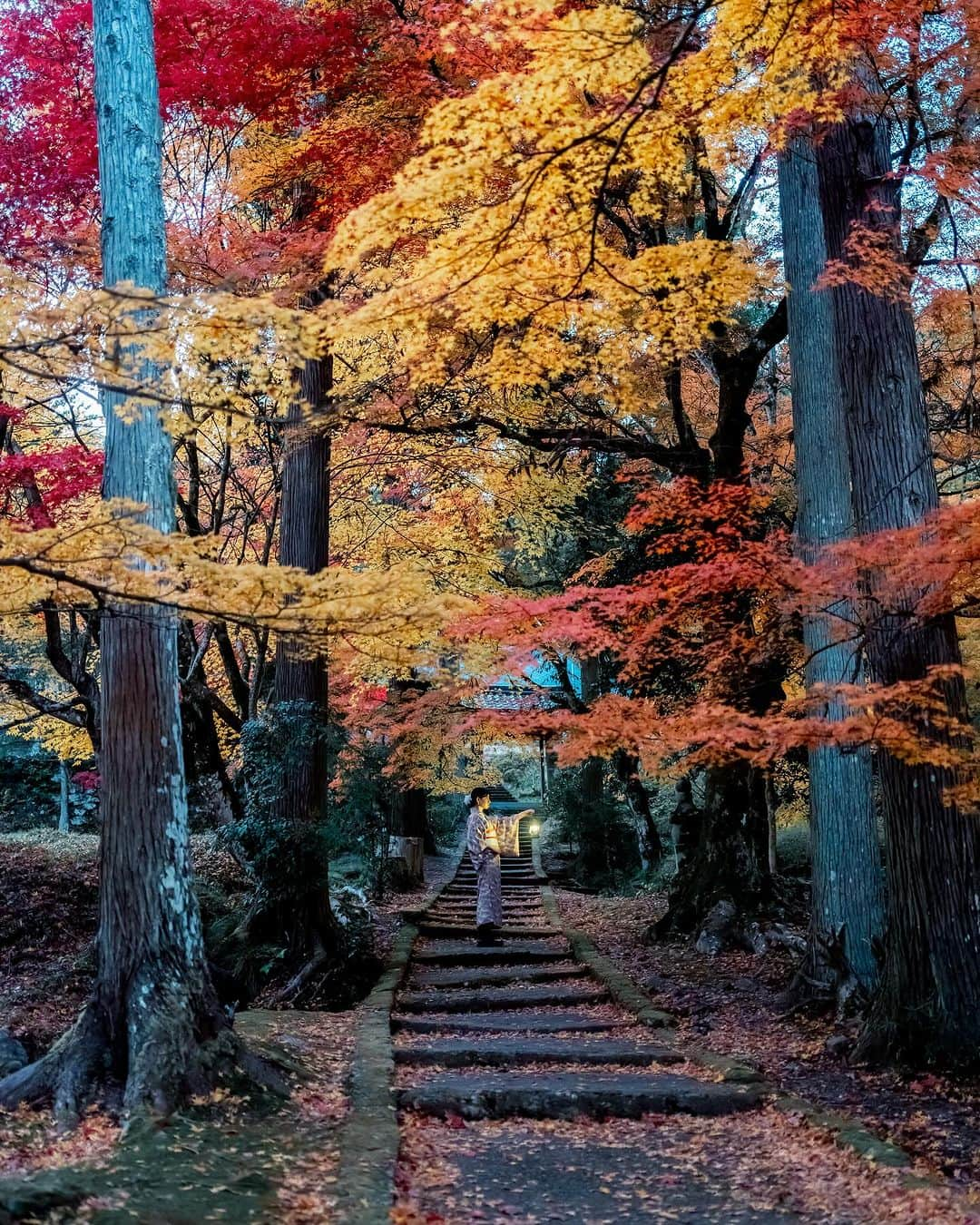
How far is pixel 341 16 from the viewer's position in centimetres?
934

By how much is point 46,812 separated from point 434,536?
1532 cm

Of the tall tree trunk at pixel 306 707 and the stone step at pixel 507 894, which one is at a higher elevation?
the tall tree trunk at pixel 306 707

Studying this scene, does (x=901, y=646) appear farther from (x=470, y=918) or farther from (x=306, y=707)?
(x=470, y=918)

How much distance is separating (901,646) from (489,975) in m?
5.74

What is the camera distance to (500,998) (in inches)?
346

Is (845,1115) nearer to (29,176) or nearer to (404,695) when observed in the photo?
(404,695)

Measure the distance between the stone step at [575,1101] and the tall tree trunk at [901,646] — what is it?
3.87 feet

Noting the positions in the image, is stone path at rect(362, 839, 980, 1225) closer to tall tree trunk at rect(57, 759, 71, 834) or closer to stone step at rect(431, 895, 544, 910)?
stone step at rect(431, 895, 544, 910)

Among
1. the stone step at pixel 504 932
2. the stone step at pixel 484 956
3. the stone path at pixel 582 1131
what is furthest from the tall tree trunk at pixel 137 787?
the stone step at pixel 504 932

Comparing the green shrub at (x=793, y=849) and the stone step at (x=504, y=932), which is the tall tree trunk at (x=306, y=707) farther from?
the green shrub at (x=793, y=849)

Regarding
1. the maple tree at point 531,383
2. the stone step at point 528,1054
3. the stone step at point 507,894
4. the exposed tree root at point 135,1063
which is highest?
the maple tree at point 531,383

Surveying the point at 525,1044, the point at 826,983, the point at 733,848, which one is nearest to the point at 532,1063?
the point at 525,1044

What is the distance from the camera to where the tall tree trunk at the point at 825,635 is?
784cm

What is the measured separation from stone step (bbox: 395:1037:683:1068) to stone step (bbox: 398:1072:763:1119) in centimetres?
78
